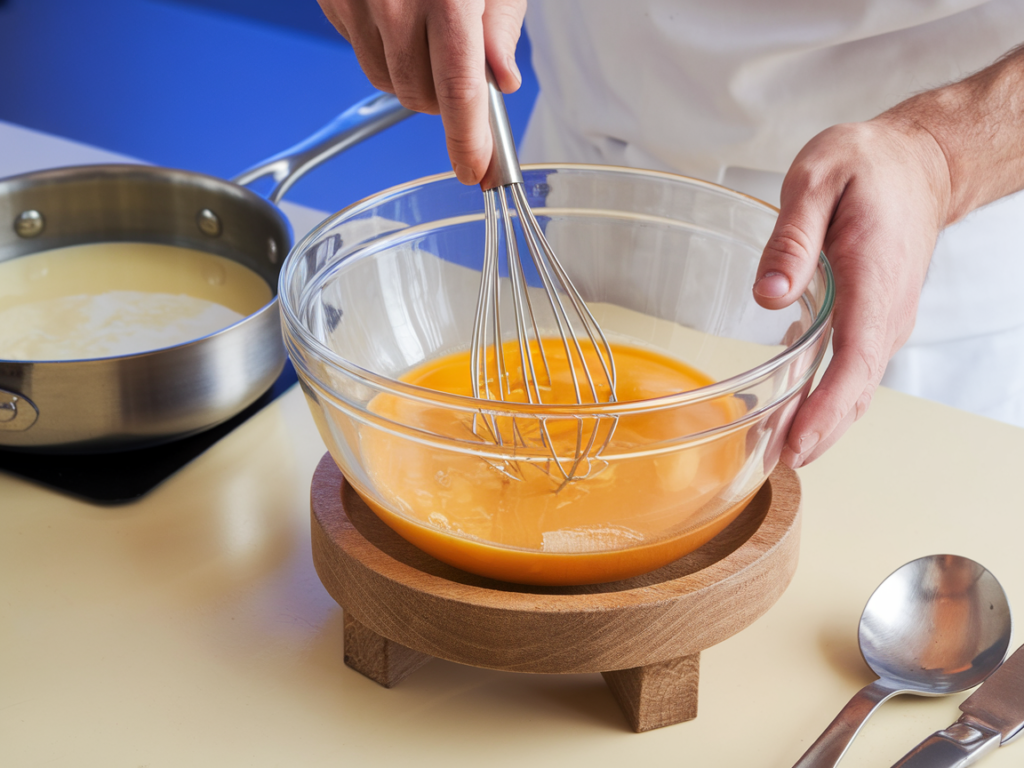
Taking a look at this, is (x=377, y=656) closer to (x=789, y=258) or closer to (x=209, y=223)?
(x=789, y=258)

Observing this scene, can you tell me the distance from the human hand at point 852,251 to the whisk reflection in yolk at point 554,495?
0.23ft

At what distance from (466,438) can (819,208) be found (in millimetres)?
242

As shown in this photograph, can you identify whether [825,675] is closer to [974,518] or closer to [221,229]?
[974,518]

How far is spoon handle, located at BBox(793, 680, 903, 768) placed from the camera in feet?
1.44

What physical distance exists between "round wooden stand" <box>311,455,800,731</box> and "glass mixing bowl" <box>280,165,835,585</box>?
0.05 ft

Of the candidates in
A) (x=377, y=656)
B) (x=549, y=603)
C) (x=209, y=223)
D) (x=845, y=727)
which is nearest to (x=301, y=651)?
(x=377, y=656)

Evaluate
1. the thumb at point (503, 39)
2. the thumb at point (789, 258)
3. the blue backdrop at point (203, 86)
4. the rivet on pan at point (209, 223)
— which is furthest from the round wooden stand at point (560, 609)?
the blue backdrop at point (203, 86)

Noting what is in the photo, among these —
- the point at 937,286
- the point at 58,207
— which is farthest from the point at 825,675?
the point at 58,207

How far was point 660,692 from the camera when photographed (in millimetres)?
466

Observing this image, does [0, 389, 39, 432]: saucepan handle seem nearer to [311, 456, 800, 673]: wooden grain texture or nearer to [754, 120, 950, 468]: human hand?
[311, 456, 800, 673]: wooden grain texture

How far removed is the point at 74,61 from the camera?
3.67 meters

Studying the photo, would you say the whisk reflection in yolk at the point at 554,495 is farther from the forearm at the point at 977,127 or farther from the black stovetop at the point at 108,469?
the forearm at the point at 977,127

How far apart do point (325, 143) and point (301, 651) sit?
18.2 inches

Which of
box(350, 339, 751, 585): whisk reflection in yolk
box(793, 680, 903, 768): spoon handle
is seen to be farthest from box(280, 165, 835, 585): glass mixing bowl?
box(793, 680, 903, 768): spoon handle
